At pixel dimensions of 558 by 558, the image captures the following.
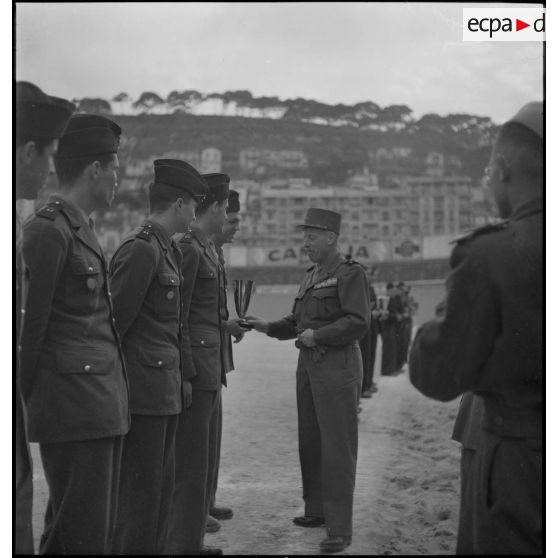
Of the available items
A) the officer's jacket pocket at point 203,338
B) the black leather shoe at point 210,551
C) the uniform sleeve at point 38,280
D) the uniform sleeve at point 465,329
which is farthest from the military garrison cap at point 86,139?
the black leather shoe at point 210,551

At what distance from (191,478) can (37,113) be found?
2123 millimetres

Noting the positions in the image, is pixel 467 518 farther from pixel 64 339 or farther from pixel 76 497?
pixel 64 339

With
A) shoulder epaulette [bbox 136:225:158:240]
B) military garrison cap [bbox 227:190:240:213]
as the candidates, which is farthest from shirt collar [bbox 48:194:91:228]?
military garrison cap [bbox 227:190:240:213]

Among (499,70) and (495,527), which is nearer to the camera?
(495,527)

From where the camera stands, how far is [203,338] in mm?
4164

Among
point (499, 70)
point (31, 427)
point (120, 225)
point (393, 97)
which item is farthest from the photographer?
point (120, 225)

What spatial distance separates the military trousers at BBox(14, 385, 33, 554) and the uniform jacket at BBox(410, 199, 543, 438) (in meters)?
1.38

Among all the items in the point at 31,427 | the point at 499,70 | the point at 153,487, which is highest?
the point at 499,70

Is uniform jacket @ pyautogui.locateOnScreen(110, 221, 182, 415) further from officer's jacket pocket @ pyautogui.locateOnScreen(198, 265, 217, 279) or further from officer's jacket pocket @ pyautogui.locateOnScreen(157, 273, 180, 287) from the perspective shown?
officer's jacket pocket @ pyautogui.locateOnScreen(198, 265, 217, 279)

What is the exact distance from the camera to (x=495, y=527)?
2268 millimetres

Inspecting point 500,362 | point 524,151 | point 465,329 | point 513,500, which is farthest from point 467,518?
point 524,151

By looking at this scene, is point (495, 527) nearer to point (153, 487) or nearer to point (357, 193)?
point (153, 487)

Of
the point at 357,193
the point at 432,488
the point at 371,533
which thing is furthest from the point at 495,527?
the point at 357,193

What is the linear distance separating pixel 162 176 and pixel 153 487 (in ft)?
5.03
